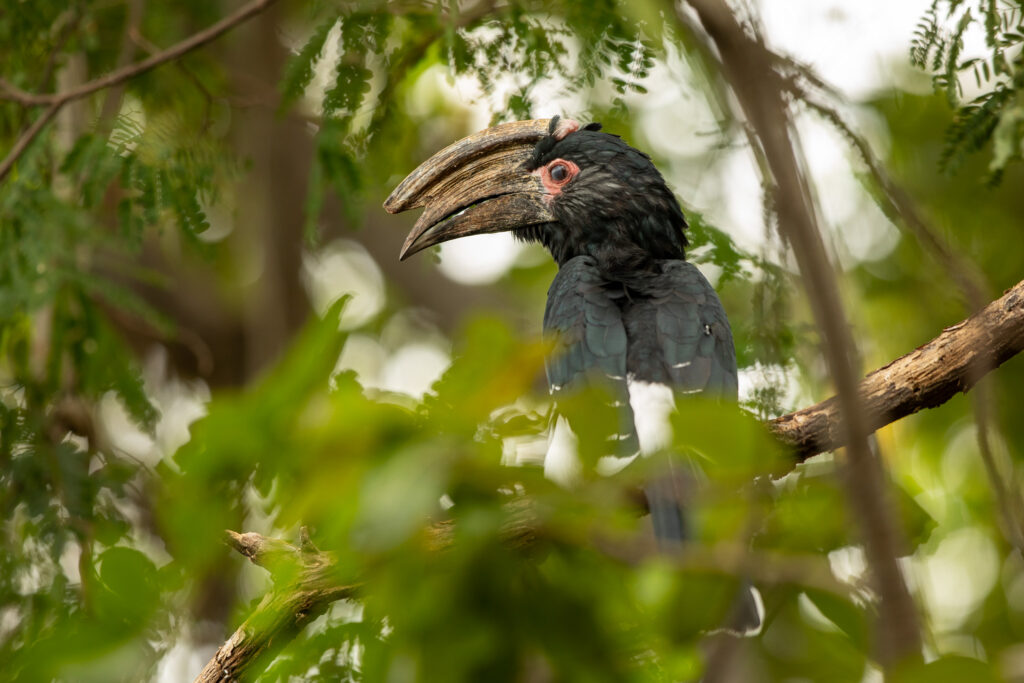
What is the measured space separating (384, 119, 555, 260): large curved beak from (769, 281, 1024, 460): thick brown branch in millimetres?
1733

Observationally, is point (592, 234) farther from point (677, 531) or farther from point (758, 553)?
point (758, 553)

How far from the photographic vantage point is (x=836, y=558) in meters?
1.93

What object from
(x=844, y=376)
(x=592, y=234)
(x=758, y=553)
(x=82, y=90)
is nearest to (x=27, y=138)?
(x=82, y=90)

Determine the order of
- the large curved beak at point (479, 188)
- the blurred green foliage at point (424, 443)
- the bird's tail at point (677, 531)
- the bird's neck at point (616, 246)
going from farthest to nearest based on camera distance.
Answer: the large curved beak at point (479, 188)
the bird's neck at point (616, 246)
the bird's tail at point (677, 531)
the blurred green foliage at point (424, 443)

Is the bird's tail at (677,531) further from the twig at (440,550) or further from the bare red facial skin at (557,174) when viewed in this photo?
the bare red facial skin at (557,174)

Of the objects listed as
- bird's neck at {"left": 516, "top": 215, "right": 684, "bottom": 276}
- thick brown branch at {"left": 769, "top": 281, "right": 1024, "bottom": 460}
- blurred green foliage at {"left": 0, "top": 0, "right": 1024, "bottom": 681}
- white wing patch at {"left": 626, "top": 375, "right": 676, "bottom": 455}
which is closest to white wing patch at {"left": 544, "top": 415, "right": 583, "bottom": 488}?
blurred green foliage at {"left": 0, "top": 0, "right": 1024, "bottom": 681}

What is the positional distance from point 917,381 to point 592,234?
5.33 feet

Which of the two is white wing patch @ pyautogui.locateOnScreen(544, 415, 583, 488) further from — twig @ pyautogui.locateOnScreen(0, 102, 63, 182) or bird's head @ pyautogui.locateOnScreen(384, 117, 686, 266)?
twig @ pyautogui.locateOnScreen(0, 102, 63, 182)

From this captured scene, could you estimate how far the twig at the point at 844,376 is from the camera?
0.91 m

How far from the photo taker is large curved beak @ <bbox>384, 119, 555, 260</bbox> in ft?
13.1

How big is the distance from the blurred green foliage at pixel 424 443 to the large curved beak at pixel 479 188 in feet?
0.58

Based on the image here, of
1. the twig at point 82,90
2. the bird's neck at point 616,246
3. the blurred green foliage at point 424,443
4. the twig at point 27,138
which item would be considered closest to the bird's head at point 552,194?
the bird's neck at point 616,246

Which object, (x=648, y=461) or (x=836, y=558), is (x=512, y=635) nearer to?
(x=648, y=461)

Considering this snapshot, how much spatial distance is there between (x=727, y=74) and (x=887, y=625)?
585mm
